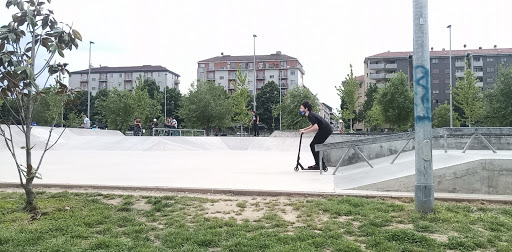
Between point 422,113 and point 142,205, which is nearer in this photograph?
point 422,113

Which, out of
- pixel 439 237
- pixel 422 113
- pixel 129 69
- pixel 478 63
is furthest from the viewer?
pixel 129 69

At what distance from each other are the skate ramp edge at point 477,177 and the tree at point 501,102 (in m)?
35.6

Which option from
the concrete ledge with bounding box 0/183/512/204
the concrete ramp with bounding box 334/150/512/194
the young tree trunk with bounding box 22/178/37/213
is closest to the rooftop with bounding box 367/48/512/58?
the concrete ramp with bounding box 334/150/512/194

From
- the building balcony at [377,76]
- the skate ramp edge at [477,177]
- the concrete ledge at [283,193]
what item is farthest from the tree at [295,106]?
the building balcony at [377,76]

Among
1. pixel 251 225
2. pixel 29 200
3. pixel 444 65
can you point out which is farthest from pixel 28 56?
pixel 444 65

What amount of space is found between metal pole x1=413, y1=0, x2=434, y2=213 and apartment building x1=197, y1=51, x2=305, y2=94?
335 feet

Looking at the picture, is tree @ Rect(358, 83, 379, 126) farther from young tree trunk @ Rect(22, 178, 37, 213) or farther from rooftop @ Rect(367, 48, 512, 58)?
young tree trunk @ Rect(22, 178, 37, 213)

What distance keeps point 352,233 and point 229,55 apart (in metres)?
111

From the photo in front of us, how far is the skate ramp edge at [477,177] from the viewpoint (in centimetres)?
603

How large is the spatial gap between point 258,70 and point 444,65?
50.3 meters

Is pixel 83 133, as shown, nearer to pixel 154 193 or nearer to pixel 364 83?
pixel 154 193

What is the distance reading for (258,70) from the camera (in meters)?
109

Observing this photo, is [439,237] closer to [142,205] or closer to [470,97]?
[142,205]

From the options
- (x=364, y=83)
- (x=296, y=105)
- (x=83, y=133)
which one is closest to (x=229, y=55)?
(x=364, y=83)
